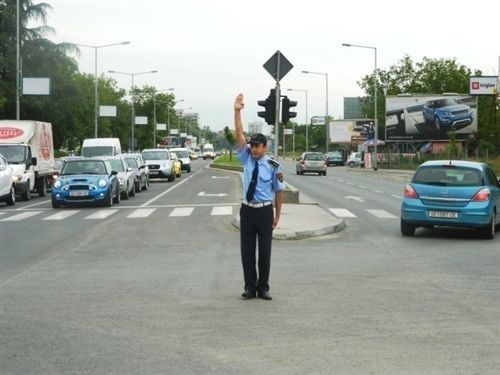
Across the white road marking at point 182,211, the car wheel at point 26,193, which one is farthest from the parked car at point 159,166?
the white road marking at point 182,211

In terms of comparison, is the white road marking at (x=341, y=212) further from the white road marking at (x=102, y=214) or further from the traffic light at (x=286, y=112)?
the white road marking at (x=102, y=214)

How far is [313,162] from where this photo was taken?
5631 centimetres

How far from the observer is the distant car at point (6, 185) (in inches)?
989

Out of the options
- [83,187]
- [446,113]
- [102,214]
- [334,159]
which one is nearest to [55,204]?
[83,187]

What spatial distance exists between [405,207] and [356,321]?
835 centimetres

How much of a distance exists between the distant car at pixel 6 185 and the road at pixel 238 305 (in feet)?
28.2

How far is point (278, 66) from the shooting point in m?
17.6

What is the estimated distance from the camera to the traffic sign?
17500mm

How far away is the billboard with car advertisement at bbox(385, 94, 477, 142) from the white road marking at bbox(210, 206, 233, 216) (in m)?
50.2

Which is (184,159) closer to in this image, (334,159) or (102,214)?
(334,159)

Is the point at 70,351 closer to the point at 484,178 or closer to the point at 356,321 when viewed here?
the point at 356,321

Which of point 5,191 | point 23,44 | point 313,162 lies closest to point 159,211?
point 5,191

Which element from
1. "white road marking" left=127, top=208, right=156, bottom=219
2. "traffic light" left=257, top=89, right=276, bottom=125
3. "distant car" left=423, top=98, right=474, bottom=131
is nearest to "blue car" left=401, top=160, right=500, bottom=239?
"traffic light" left=257, top=89, right=276, bottom=125

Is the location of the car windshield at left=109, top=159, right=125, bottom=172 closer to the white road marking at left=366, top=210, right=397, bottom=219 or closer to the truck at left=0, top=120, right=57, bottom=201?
the truck at left=0, top=120, right=57, bottom=201
